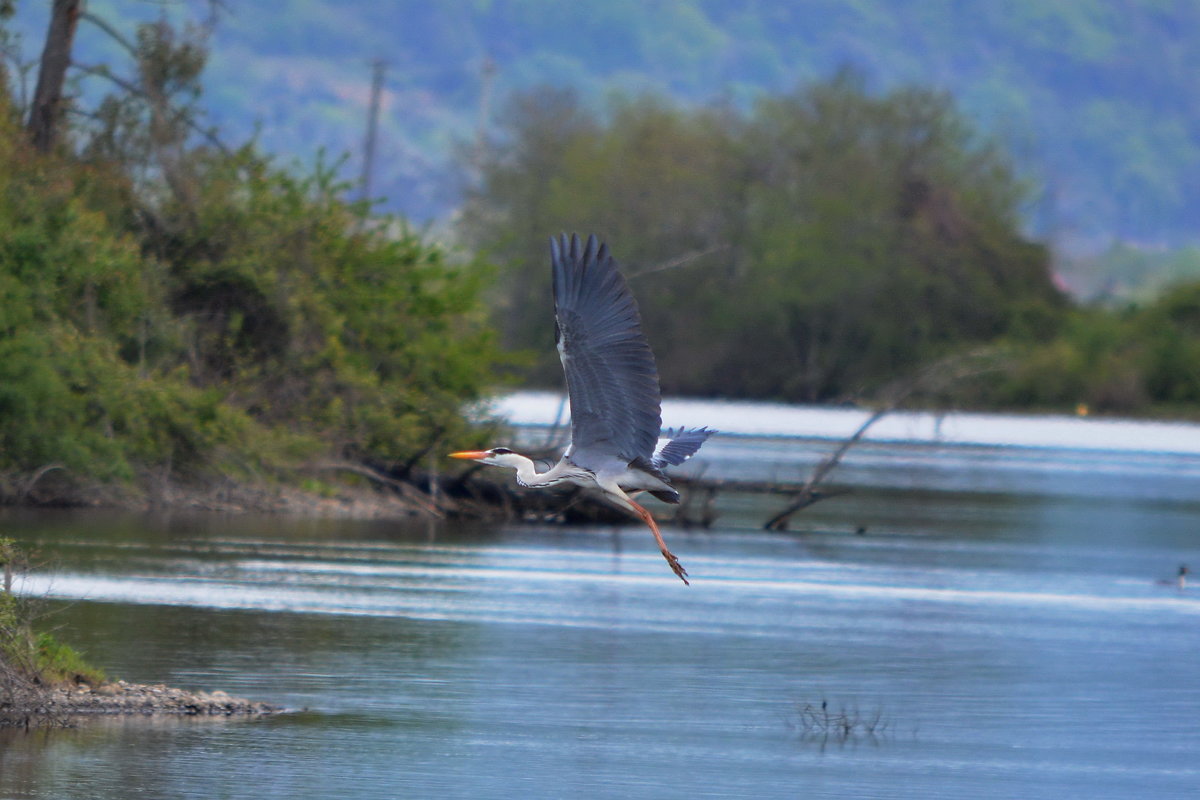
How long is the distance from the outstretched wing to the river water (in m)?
1.97

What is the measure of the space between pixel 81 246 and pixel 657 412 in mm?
16302

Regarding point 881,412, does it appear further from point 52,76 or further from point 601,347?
point 601,347

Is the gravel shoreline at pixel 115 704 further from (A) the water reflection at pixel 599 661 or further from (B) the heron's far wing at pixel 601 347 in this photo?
(B) the heron's far wing at pixel 601 347

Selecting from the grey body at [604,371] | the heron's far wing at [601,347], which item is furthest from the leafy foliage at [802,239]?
the heron's far wing at [601,347]

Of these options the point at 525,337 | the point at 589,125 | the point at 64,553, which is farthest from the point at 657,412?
the point at 589,125

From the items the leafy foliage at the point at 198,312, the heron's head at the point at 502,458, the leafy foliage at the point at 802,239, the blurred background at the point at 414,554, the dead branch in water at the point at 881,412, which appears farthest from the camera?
the leafy foliage at the point at 802,239

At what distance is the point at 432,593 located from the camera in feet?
67.8

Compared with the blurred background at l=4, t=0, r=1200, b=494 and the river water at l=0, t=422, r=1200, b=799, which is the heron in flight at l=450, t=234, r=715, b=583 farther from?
the blurred background at l=4, t=0, r=1200, b=494

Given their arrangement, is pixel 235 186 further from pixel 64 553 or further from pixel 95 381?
pixel 64 553

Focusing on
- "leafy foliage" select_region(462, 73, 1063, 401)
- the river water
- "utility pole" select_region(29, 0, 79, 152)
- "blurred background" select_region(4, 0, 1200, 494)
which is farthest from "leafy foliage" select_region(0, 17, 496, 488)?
"leafy foliage" select_region(462, 73, 1063, 401)

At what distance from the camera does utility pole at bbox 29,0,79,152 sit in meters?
29.6

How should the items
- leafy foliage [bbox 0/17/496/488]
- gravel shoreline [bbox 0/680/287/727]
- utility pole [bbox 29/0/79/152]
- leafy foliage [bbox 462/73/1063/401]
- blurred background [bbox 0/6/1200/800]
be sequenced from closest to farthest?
gravel shoreline [bbox 0/680/287/727] → blurred background [bbox 0/6/1200/800] → leafy foliage [bbox 0/17/496/488] → utility pole [bbox 29/0/79/152] → leafy foliage [bbox 462/73/1063/401]

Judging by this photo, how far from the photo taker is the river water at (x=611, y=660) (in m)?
12.1

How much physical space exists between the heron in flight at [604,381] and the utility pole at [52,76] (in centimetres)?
1944
